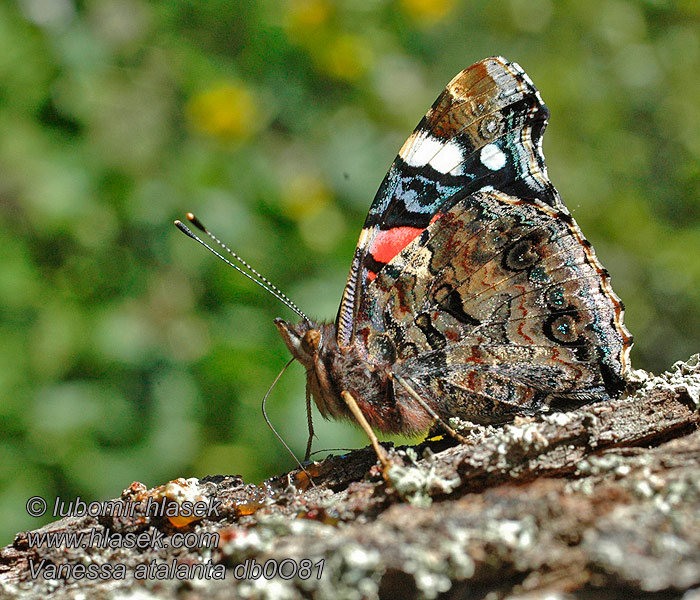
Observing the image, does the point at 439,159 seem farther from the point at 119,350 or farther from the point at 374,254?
the point at 119,350

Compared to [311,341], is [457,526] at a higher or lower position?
lower

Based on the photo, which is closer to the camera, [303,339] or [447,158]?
[303,339]

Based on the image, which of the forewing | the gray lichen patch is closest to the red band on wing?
the forewing

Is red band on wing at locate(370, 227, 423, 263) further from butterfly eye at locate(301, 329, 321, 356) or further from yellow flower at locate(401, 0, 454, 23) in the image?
yellow flower at locate(401, 0, 454, 23)

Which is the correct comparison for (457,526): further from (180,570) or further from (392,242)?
(392,242)

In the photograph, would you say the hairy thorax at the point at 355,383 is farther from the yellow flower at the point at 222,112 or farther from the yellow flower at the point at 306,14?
the yellow flower at the point at 306,14

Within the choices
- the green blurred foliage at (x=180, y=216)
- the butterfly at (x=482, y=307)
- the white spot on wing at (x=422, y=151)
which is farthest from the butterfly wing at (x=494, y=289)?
the green blurred foliage at (x=180, y=216)

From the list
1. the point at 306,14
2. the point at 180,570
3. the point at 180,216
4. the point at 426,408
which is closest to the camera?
the point at 180,570

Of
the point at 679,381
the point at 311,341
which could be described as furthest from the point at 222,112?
the point at 679,381
